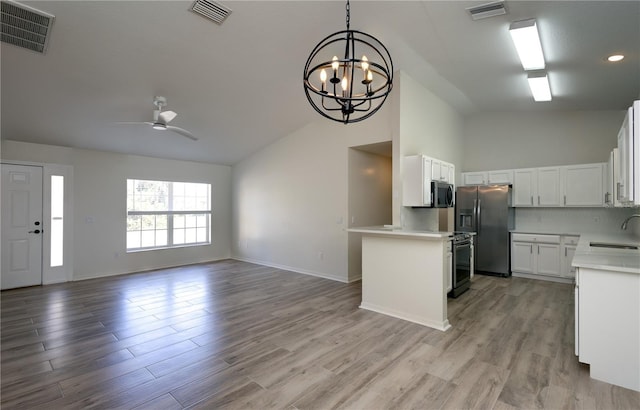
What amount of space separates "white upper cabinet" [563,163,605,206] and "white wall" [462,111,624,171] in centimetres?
36

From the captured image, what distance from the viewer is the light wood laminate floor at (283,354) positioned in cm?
214

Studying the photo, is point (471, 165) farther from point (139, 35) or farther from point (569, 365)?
point (139, 35)

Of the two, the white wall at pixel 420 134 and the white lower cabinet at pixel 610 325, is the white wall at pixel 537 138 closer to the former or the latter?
the white wall at pixel 420 134

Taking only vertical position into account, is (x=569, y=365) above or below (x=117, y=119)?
below

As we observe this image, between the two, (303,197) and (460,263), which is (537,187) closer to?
(460,263)

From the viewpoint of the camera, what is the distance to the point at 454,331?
3289 mm

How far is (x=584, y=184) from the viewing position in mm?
5184

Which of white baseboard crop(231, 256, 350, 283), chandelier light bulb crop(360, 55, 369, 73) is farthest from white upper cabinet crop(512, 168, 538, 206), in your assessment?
chandelier light bulb crop(360, 55, 369, 73)

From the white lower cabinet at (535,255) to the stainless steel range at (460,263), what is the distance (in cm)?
151

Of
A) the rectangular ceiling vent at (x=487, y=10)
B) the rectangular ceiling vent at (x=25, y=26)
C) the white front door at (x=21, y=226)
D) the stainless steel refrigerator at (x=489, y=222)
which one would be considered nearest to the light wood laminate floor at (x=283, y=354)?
the white front door at (x=21, y=226)

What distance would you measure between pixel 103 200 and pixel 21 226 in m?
1.22

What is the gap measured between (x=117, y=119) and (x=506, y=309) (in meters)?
6.32

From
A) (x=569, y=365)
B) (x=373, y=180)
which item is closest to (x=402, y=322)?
(x=569, y=365)

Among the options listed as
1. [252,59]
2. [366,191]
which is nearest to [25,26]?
[252,59]
